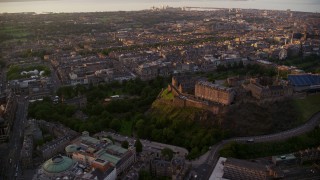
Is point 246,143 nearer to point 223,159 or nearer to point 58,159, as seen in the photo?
point 223,159

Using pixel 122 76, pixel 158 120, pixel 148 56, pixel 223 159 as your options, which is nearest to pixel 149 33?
pixel 148 56

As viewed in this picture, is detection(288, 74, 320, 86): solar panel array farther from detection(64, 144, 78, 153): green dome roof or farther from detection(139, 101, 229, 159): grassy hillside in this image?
detection(64, 144, 78, 153): green dome roof

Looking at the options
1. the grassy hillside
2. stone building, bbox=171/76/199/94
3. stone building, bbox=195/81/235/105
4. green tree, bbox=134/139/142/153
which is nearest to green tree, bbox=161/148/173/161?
the grassy hillside

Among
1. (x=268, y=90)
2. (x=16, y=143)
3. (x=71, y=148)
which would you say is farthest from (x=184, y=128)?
(x=16, y=143)

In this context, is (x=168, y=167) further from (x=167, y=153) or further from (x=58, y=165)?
(x=58, y=165)

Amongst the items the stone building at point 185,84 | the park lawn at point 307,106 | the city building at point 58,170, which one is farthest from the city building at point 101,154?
the park lawn at point 307,106

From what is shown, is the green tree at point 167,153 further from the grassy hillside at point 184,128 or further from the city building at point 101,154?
the city building at point 101,154
